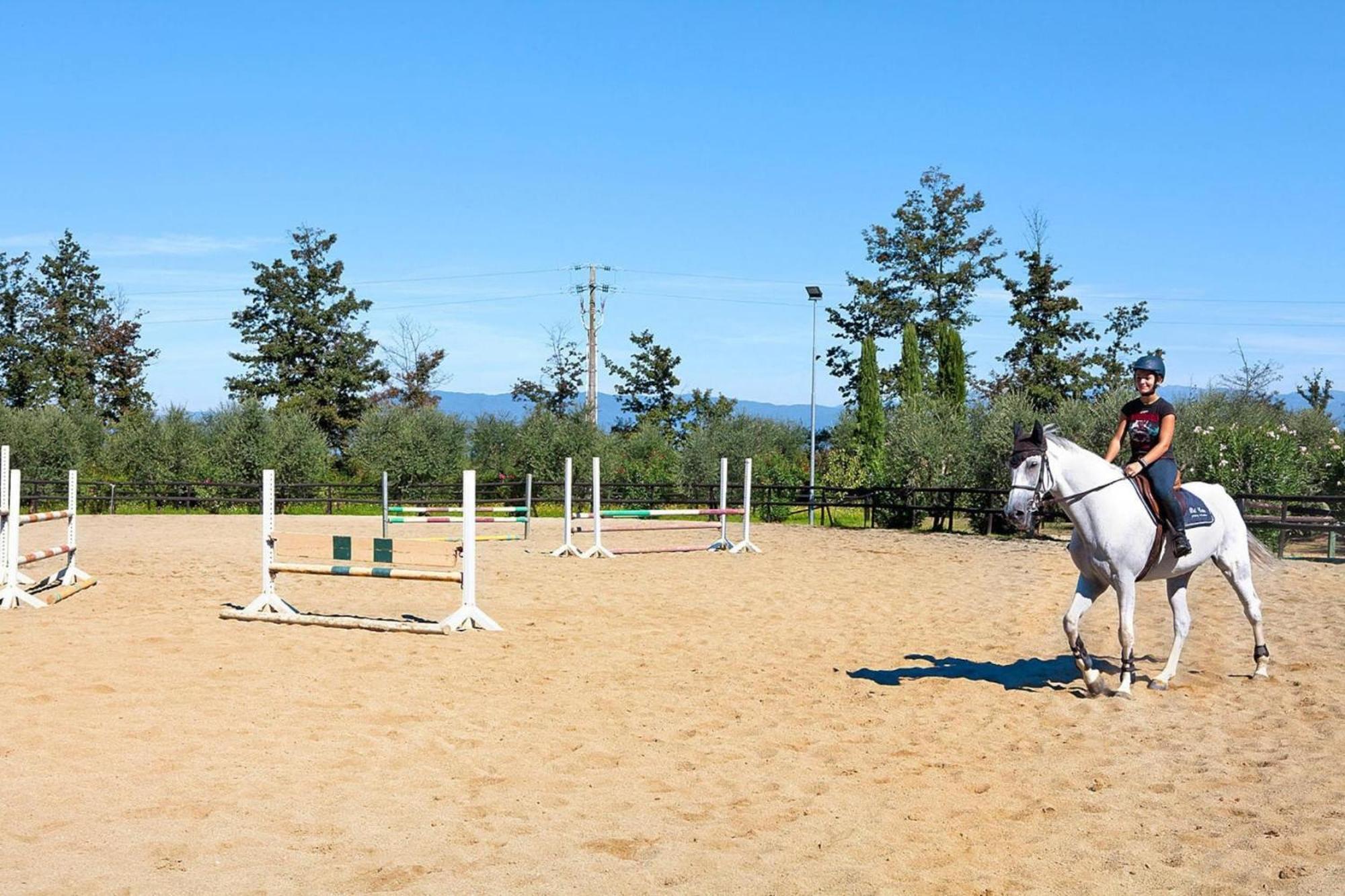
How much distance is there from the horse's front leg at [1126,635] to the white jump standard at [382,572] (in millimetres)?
5484

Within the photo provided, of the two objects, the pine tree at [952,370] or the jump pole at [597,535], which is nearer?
the jump pole at [597,535]

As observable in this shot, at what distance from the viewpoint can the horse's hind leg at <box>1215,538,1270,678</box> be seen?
8805 millimetres

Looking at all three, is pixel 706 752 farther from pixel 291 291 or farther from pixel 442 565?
pixel 291 291

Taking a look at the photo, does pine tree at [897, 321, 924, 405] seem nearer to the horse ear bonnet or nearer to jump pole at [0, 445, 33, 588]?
jump pole at [0, 445, 33, 588]

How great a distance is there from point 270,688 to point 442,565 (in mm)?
A: 2976

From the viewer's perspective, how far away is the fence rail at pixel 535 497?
27.4 m

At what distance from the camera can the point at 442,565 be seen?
1091 cm

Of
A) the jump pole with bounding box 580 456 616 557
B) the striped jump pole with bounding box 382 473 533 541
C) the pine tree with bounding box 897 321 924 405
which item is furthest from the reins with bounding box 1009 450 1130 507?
the pine tree with bounding box 897 321 924 405

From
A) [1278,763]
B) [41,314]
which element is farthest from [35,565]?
[41,314]

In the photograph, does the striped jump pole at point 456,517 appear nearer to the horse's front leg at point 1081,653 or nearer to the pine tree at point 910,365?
the horse's front leg at point 1081,653

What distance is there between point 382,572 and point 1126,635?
256 inches

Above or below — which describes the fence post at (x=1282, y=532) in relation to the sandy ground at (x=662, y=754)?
above

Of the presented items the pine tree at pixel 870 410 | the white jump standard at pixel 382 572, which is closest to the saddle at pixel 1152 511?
the white jump standard at pixel 382 572

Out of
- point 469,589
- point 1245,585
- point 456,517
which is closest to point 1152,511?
point 1245,585
